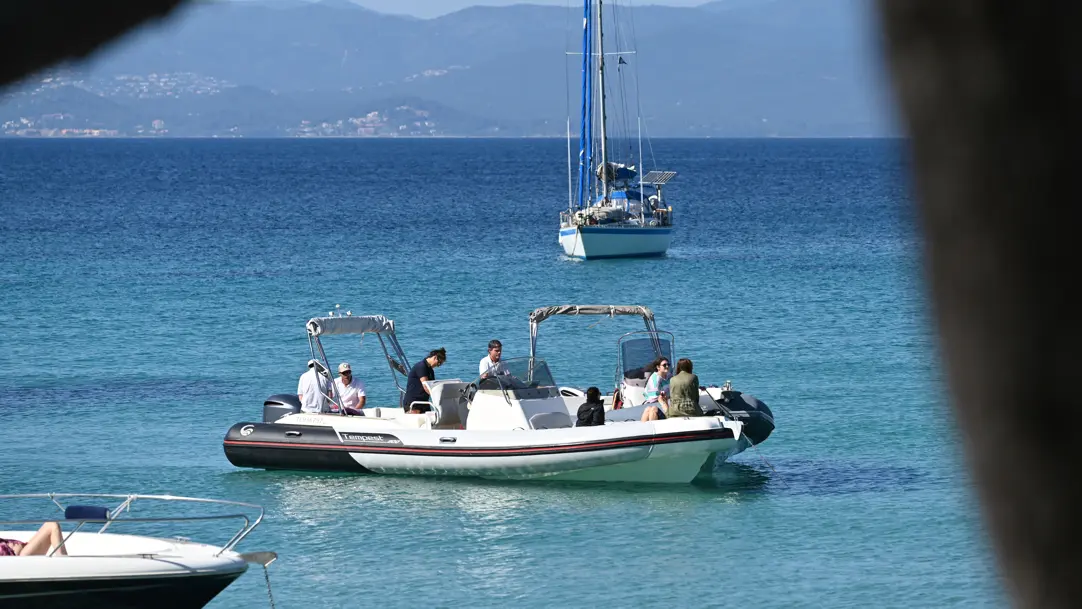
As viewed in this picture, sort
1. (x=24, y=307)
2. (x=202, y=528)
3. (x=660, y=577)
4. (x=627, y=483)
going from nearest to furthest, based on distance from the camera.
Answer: (x=660, y=577) < (x=202, y=528) < (x=627, y=483) < (x=24, y=307)

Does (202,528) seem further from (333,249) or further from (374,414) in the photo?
(333,249)

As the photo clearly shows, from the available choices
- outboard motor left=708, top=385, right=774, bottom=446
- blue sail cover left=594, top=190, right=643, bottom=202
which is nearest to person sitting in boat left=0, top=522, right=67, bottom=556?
outboard motor left=708, top=385, right=774, bottom=446

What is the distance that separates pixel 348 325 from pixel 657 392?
4.13 metres

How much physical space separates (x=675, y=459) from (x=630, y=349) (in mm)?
2284

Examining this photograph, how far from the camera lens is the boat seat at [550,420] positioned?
674 inches

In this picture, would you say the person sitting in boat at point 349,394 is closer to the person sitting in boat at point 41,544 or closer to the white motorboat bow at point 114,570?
the white motorboat bow at point 114,570

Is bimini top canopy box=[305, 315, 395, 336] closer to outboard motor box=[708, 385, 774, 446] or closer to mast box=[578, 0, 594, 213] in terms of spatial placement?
outboard motor box=[708, 385, 774, 446]

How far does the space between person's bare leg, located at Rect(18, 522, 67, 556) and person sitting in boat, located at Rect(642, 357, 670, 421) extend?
7517mm

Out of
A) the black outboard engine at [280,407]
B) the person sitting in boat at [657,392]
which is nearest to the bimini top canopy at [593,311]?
the person sitting in boat at [657,392]

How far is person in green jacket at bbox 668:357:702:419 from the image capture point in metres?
16.2

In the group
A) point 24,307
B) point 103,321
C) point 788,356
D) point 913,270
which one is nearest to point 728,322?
point 788,356

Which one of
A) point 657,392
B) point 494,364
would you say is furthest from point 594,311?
point 494,364

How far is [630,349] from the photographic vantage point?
1839cm

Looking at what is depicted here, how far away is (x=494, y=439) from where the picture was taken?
1678 centimetres
